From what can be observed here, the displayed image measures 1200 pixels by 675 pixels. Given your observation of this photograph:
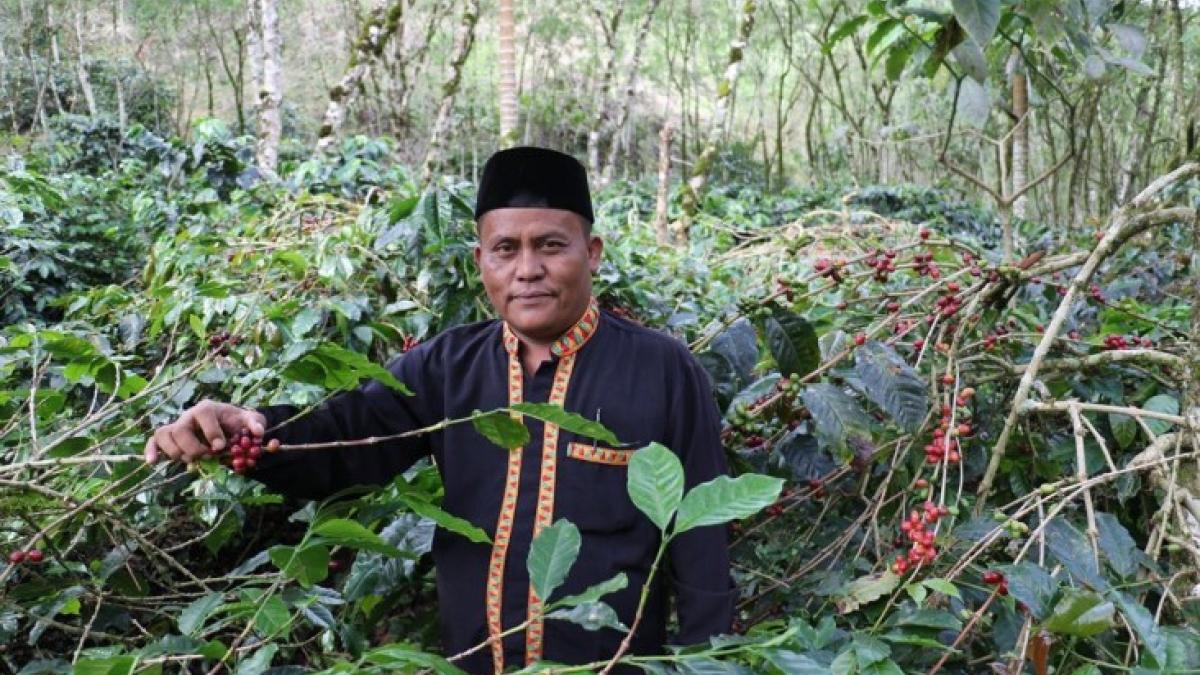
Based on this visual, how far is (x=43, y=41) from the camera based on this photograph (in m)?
16.2

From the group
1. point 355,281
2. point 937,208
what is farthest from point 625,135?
point 355,281

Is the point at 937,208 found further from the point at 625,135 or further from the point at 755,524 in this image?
the point at 755,524

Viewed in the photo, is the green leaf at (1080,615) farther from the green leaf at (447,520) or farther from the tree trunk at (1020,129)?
the tree trunk at (1020,129)

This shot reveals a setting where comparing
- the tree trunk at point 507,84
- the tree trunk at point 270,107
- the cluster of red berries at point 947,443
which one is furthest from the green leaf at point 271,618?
the tree trunk at point 507,84

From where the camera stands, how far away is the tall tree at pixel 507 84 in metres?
7.65

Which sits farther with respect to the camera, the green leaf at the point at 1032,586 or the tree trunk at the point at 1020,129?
the tree trunk at the point at 1020,129

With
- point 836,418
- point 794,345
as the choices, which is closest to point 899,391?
point 836,418

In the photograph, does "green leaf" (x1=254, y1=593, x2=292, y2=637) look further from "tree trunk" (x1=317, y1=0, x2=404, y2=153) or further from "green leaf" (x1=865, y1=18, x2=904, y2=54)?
"tree trunk" (x1=317, y1=0, x2=404, y2=153)

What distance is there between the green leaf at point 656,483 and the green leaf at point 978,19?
106 cm

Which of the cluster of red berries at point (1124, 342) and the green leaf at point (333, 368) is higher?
the green leaf at point (333, 368)

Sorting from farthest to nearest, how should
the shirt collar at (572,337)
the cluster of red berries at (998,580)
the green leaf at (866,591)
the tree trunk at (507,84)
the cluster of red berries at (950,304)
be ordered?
the tree trunk at (507,84), the cluster of red berries at (950,304), the shirt collar at (572,337), the green leaf at (866,591), the cluster of red berries at (998,580)

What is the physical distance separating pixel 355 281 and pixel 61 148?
7.05 m

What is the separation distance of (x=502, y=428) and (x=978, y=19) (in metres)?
1.09

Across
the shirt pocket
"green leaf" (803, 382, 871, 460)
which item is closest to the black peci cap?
the shirt pocket
